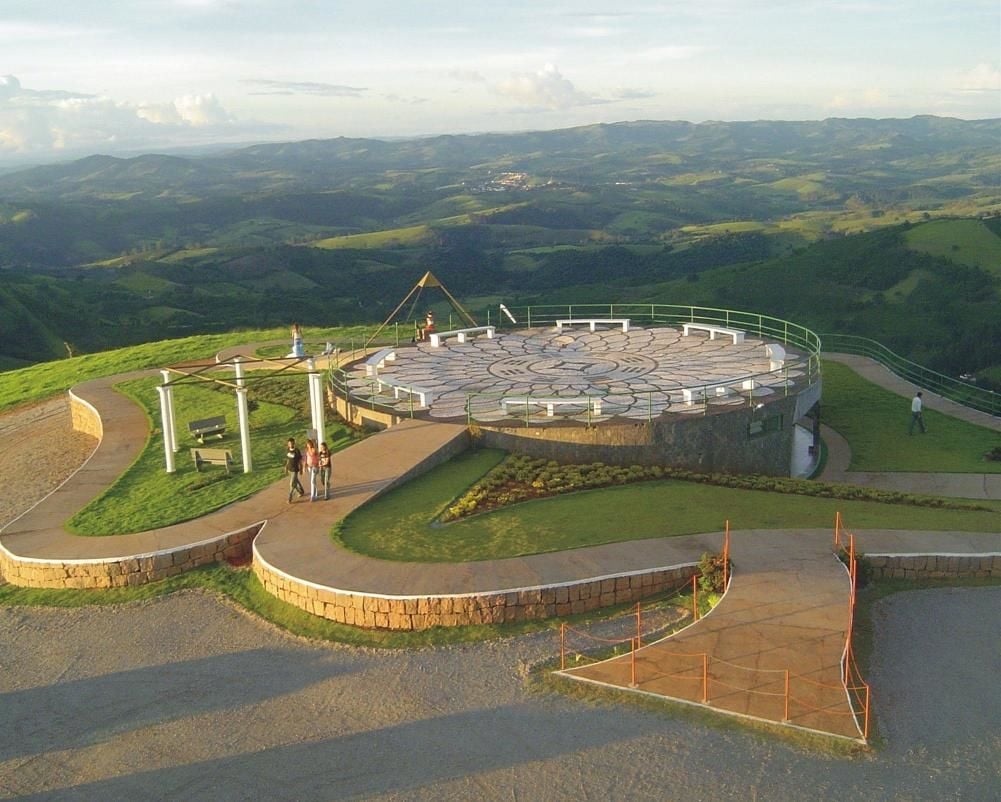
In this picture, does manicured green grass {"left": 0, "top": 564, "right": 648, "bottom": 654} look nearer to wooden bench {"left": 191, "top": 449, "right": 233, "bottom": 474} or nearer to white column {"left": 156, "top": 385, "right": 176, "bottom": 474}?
wooden bench {"left": 191, "top": 449, "right": 233, "bottom": 474}

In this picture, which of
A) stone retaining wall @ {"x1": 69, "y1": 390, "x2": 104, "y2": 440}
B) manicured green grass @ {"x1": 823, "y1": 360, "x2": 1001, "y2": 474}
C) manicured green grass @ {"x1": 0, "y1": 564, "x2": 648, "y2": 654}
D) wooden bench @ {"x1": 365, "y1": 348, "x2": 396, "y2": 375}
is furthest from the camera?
wooden bench @ {"x1": 365, "y1": 348, "x2": 396, "y2": 375}

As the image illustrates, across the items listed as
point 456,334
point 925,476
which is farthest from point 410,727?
point 456,334

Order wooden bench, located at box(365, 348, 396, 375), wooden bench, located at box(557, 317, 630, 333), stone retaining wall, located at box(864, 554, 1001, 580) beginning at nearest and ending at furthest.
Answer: stone retaining wall, located at box(864, 554, 1001, 580), wooden bench, located at box(365, 348, 396, 375), wooden bench, located at box(557, 317, 630, 333)

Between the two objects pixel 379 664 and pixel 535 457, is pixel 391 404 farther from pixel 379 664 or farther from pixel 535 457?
pixel 379 664

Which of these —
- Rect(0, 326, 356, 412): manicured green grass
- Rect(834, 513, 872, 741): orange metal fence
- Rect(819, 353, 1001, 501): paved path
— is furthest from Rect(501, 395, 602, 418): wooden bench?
Rect(0, 326, 356, 412): manicured green grass

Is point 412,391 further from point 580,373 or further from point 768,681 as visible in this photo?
point 768,681

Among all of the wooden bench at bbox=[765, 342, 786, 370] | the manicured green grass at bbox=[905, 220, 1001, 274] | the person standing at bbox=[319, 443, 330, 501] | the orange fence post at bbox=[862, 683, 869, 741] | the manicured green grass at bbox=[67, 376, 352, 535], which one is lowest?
the manicured green grass at bbox=[905, 220, 1001, 274]

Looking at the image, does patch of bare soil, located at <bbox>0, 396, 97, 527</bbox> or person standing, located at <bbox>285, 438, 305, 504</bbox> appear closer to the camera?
person standing, located at <bbox>285, 438, 305, 504</bbox>
